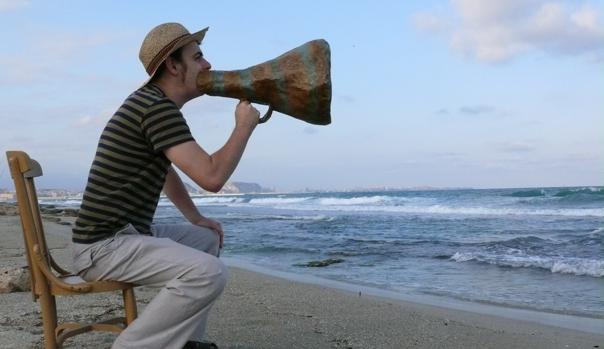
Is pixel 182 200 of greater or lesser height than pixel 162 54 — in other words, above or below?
below

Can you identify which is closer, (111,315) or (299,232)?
(111,315)

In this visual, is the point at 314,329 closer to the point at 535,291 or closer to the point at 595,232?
the point at 535,291

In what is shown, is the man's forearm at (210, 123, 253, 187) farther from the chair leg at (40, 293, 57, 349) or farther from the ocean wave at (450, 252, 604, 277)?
the ocean wave at (450, 252, 604, 277)

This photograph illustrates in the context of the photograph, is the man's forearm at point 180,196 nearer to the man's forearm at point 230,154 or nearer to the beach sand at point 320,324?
the man's forearm at point 230,154

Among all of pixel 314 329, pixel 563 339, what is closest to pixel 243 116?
pixel 314 329

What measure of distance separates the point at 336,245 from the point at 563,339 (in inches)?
358

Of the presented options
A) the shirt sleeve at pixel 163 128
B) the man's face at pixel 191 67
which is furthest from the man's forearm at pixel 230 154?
the man's face at pixel 191 67

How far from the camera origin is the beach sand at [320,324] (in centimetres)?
404

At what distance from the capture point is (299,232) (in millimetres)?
17969

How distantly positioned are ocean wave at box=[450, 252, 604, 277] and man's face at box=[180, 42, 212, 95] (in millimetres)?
7446

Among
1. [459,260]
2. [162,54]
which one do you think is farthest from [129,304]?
[459,260]

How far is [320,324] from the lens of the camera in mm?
4652

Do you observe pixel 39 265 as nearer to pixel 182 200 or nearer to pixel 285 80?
pixel 182 200

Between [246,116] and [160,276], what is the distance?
0.78 meters
